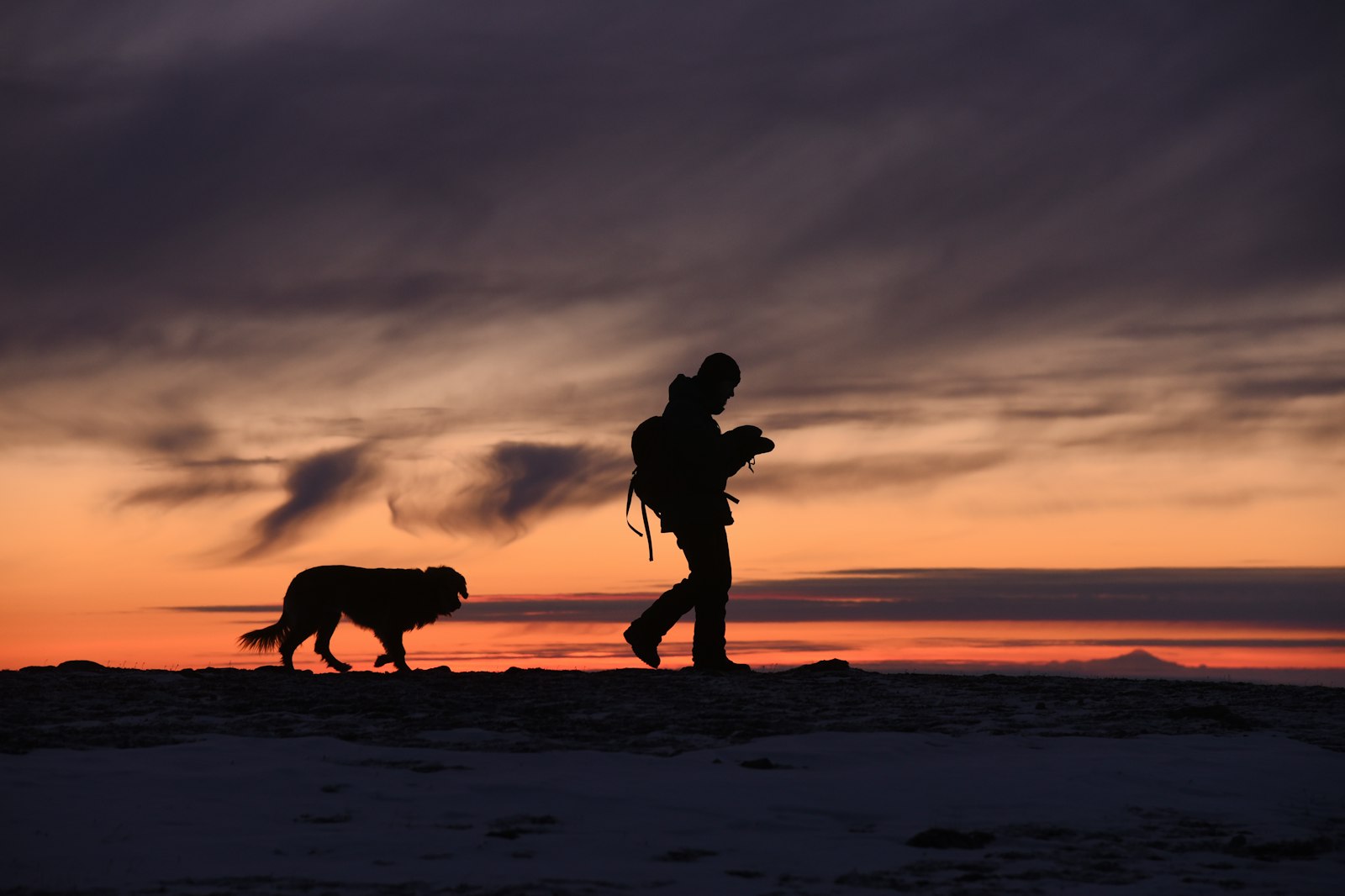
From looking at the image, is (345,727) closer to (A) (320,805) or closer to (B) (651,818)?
(A) (320,805)

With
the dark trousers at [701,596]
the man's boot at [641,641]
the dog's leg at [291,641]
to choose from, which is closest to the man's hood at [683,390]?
the dark trousers at [701,596]

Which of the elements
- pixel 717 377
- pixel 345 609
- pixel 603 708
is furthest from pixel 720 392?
pixel 345 609

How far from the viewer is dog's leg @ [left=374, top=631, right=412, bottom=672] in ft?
47.8

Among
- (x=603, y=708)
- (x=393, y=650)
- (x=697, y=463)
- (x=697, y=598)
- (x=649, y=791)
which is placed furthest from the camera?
(x=393, y=650)

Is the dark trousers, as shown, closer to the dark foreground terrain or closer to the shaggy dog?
the dark foreground terrain

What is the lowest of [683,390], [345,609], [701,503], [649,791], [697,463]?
[649,791]

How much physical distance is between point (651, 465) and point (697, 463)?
49 centimetres

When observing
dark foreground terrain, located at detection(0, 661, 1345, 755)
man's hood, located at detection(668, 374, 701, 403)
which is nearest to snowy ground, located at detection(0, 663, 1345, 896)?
dark foreground terrain, located at detection(0, 661, 1345, 755)

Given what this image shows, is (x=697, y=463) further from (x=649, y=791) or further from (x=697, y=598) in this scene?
(x=649, y=791)

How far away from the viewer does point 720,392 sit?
40.4 feet

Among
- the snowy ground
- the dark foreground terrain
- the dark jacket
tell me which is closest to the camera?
the snowy ground

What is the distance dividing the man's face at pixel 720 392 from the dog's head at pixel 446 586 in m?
4.56

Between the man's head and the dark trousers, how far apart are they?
1.30m

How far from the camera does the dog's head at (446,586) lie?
15.1 m
